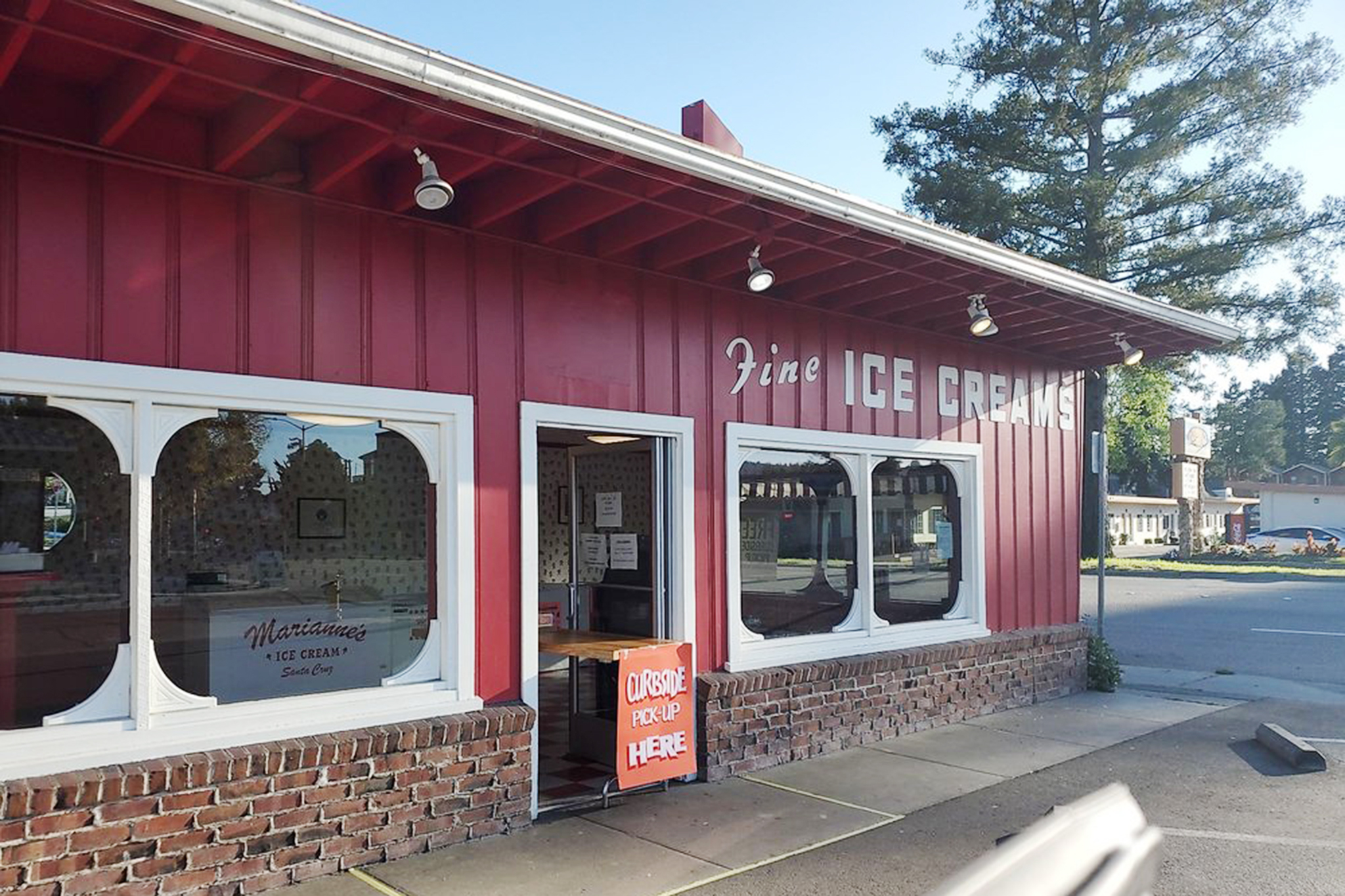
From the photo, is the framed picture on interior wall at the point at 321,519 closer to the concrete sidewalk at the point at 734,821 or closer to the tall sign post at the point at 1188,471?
the concrete sidewalk at the point at 734,821

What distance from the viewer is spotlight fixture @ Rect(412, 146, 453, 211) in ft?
15.2

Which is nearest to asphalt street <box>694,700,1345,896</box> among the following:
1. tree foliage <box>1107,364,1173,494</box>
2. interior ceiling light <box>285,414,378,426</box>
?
interior ceiling light <box>285,414,378,426</box>

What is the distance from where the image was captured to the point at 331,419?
544cm

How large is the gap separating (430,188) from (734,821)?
3.79 meters

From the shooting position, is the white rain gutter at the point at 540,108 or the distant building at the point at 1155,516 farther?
the distant building at the point at 1155,516

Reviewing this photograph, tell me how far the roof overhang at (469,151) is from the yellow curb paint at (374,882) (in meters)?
3.30

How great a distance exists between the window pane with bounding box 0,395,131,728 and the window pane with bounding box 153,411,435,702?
1.10 ft

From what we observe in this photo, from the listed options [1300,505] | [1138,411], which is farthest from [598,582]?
[1300,505]

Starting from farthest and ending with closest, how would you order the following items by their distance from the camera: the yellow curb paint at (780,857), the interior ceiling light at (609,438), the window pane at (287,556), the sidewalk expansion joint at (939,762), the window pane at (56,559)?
the interior ceiling light at (609,438) → the sidewalk expansion joint at (939,762) → the window pane at (287,556) → the window pane at (56,559) → the yellow curb paint at (780,857)

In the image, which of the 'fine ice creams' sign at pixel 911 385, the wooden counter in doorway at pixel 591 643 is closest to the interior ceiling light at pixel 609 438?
the 'fine ice creams' sign at pixel 911 385

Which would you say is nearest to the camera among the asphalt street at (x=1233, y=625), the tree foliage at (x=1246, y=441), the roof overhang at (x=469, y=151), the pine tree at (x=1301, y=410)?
the roof overhang at (x=469, y=151)

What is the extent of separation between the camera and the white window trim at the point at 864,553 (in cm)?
704

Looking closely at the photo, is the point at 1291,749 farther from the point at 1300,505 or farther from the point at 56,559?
the point at 1300,505

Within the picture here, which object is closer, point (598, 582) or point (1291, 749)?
point (1291, 749)
